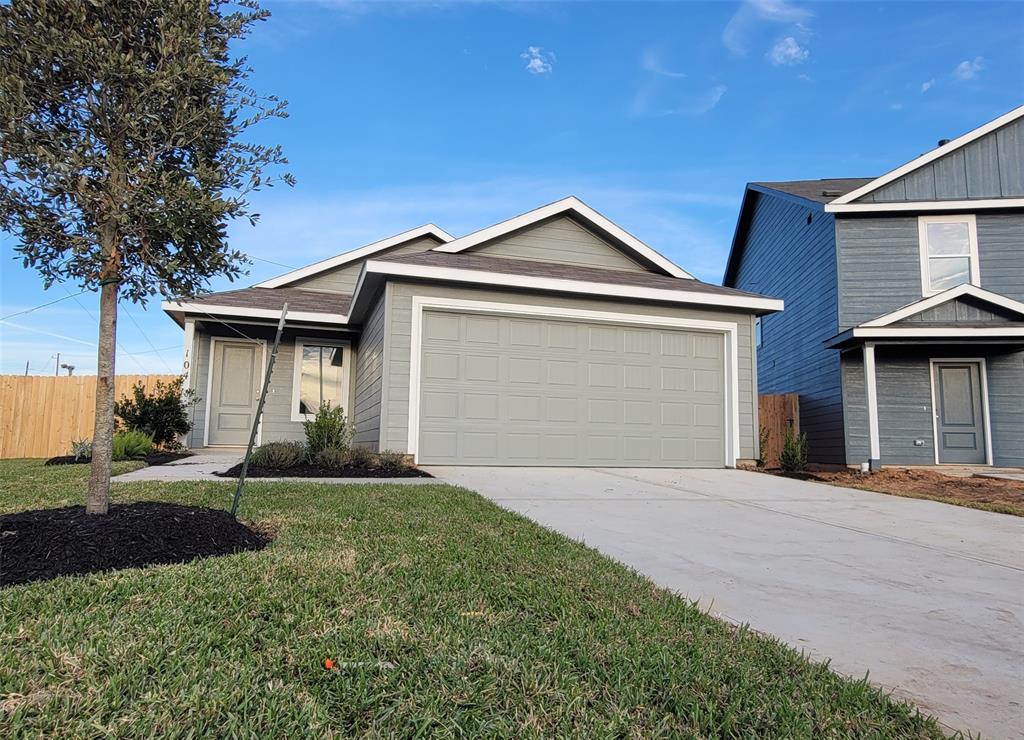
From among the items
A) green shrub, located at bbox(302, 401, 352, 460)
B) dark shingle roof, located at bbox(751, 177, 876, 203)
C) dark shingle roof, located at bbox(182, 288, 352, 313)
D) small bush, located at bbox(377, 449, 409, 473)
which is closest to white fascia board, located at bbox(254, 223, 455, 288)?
dark shingle roof, located at bbox(182, 288, 352, 313)

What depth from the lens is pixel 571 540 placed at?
4051 mm

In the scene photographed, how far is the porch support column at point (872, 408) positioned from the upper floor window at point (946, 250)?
2434 mm

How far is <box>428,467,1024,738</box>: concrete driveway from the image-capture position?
227 centimetres

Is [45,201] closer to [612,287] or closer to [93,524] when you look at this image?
[93,524]

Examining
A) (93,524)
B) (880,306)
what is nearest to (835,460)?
(880,306)

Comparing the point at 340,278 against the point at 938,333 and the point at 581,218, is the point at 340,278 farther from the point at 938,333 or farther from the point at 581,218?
the point at 938,333

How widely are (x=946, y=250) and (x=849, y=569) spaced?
12.1m

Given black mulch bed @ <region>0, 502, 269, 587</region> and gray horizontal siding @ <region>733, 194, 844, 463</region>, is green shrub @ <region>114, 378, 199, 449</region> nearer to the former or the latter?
black mulch bed @ <region>0, 502, 269, 587</region>

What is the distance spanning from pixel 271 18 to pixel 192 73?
2.83 ft

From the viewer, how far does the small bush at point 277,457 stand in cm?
818

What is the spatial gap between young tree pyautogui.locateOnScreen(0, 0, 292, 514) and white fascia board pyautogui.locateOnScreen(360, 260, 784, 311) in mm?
5074

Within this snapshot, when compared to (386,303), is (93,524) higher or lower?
lower

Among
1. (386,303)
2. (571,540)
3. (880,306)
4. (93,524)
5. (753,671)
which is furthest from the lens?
(880,306)

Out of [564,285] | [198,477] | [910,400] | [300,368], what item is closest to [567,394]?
[564,285]
